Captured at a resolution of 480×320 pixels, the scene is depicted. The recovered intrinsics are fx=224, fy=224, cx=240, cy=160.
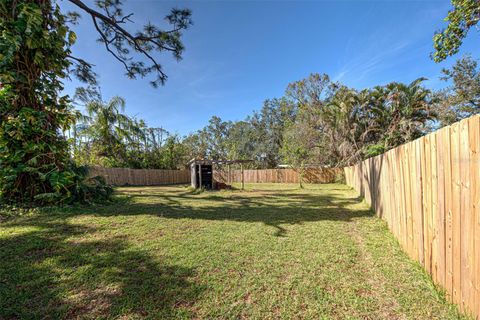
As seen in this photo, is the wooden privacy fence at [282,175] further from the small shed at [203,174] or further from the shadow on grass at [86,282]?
A: the shadow on grass at [86,282]

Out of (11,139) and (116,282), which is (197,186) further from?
(116,282)

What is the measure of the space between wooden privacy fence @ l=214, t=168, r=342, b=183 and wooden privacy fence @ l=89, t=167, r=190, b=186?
3.63 m

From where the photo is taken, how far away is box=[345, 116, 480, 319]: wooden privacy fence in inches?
61.3

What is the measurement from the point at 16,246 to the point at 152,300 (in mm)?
2491

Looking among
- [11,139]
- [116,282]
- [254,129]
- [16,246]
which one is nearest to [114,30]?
[11,139]

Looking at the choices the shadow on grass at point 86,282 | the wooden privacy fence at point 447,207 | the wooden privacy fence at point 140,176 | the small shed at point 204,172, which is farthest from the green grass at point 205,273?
the wooden privacy fence at point 140,176

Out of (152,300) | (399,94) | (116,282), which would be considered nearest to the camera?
(152,300)

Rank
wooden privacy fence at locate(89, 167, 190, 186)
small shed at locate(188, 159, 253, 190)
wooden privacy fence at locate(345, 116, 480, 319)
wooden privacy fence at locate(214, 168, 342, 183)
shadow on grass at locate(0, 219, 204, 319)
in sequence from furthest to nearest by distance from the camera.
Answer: wooden privacy fence at locate(214, 168, 342, 183)
wooden privacy fence at locate(89, 167, 190, 186)
small shed at locate(188, 159, 253, 190)
shadow on grass at locate(0, 219, 204, 319)
wooden privacy fence at locate(345, 116, 480, 319)

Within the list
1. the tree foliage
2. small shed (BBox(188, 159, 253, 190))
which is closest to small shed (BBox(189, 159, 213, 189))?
small shed (BBox(188, 159, 253, 190))

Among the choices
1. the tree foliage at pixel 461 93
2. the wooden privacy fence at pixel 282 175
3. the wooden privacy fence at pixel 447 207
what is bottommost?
the wooden privacy fence at pixel 282 175

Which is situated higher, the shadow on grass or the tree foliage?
the tree foliage

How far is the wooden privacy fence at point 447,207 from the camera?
1.56 metres

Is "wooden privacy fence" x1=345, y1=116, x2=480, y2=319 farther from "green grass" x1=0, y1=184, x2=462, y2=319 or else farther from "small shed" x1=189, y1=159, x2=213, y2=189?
"small shed" x1=189, y1=159, x2=213, y2=189

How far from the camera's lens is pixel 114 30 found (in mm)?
6953
